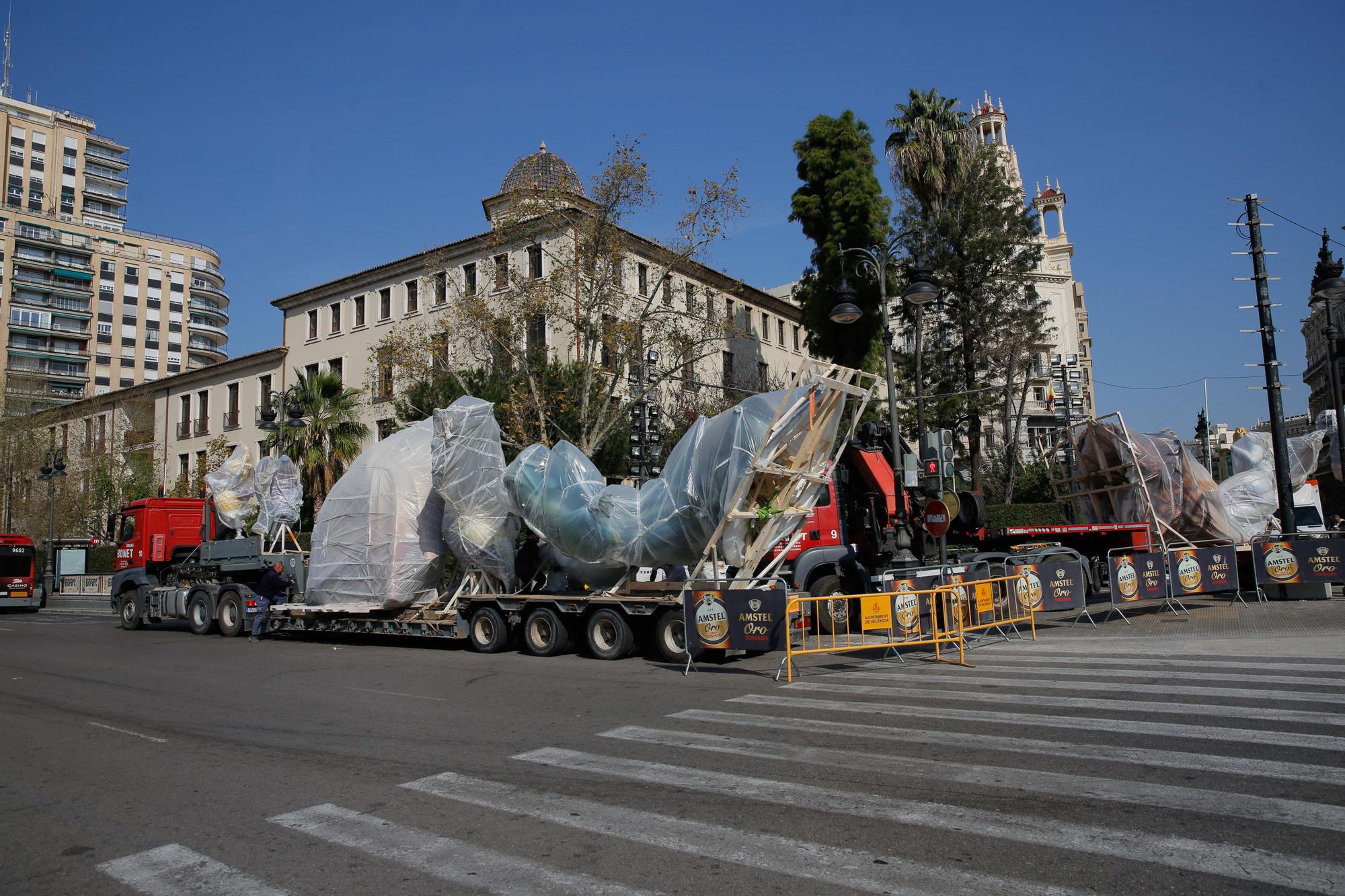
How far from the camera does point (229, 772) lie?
7.07 m

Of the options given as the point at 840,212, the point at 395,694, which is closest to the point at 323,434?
the point at 840,212

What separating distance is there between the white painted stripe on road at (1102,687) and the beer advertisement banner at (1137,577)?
6.48 m

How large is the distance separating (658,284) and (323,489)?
20178mm

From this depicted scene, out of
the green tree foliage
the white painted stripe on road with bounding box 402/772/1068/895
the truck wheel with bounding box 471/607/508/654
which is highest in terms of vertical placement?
the green tree foliage

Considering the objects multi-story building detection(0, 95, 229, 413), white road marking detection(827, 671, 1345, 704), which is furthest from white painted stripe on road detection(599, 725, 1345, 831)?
multi-story building detection(0, 95, 229, 413)

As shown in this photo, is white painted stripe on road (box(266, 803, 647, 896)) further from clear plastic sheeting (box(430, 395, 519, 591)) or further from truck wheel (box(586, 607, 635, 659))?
clear plastic sheeting (box(430, 395, 519, 591))

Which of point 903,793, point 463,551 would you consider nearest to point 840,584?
point 463,551

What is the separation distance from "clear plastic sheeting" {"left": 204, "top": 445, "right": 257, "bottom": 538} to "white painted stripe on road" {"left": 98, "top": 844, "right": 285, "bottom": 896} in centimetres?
1826

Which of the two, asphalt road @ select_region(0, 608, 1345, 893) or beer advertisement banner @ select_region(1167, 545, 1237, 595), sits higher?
beer advertisement banner @ select_region(1167, 545, 1237, 595)

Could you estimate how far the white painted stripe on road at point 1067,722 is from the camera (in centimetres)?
687

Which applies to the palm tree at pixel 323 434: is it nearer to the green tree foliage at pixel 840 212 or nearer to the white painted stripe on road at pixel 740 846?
the green tree foliage at pixel 840 212

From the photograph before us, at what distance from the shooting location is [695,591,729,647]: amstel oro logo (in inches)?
464

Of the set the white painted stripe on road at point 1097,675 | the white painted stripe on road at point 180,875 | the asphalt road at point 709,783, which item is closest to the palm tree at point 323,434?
the asphalt road at point 709,783

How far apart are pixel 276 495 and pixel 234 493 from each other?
159cm
